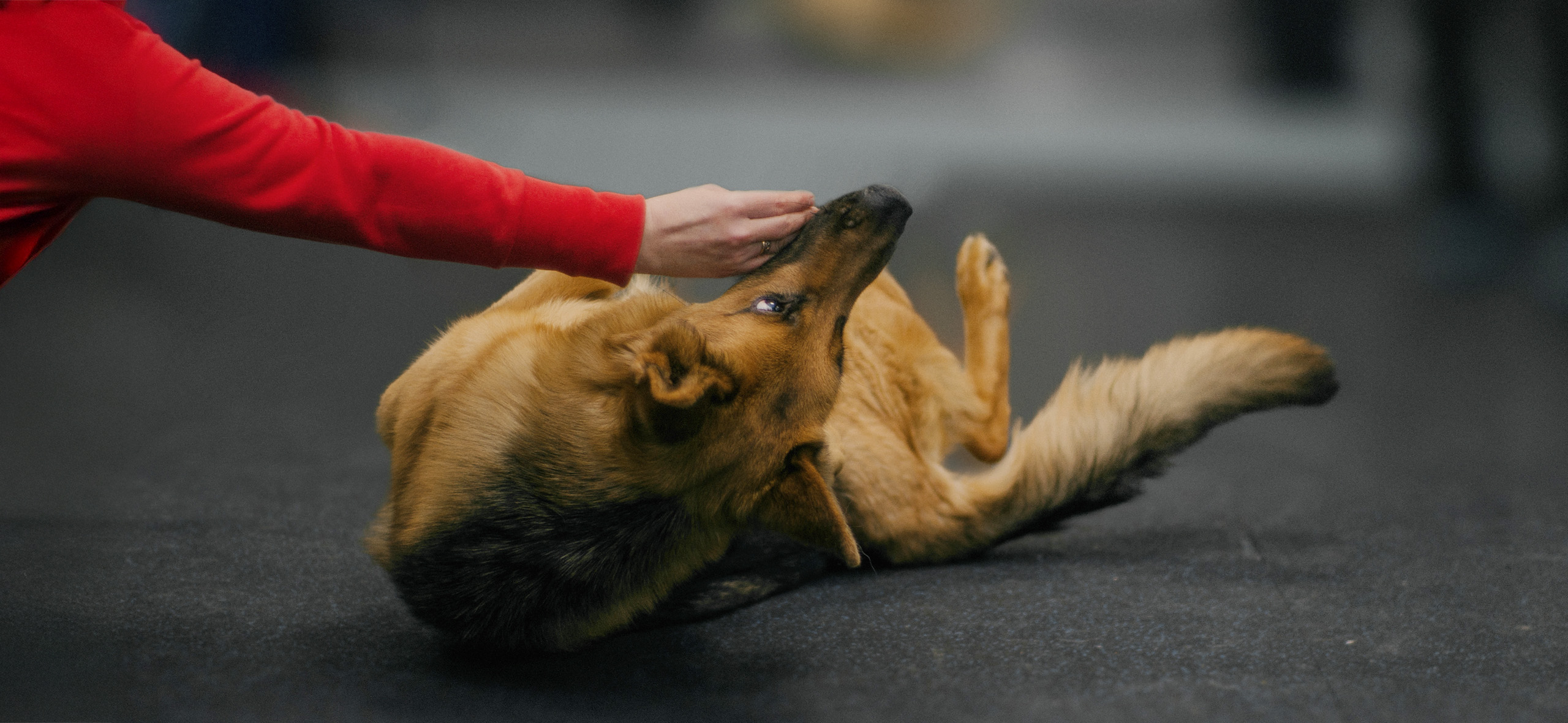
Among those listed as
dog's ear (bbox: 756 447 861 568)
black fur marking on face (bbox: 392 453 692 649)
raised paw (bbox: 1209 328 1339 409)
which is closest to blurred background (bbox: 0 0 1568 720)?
black fur marking on face (bbox: 392 453 692 649)

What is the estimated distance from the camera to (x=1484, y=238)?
20.1 ft

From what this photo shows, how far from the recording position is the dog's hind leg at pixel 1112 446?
7.78 ft

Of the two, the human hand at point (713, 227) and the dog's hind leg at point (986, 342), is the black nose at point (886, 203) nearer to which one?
the human hand at point (713, 227)

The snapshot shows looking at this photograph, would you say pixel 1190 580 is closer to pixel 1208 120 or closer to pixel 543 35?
pixel 1208 120

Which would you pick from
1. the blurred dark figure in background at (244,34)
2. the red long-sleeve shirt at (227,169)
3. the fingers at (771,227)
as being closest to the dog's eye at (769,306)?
the fingers at (771,227)

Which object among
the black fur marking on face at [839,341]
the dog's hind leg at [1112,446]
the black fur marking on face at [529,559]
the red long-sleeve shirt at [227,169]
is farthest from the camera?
the dog's hind leg at [1112,446]

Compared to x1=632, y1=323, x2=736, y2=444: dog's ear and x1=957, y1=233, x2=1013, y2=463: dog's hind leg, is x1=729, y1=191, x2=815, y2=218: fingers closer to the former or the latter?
x1=632, y1=323, x2=736, y2=444: dog's ear

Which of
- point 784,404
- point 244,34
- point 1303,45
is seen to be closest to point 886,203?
point 784,404

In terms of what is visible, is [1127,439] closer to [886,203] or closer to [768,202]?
[886,203]

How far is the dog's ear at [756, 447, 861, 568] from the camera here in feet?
5.49

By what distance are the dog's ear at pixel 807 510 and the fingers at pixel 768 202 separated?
407mm

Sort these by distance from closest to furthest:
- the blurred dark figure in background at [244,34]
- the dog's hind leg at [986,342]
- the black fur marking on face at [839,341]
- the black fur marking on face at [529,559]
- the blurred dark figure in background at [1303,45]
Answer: the black fur marking on face at [529,559] → the black fur marking on face at [839,341] → the dog's hind leg at [986,342] → the blurred dark figure in background at [244,34] → the blurred dark figure in background at [1303,45]

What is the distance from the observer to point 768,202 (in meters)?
1.83

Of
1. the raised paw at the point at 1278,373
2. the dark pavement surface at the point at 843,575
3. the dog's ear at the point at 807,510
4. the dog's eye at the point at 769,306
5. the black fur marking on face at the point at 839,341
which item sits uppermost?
the dog's eye at the point at 769,306
